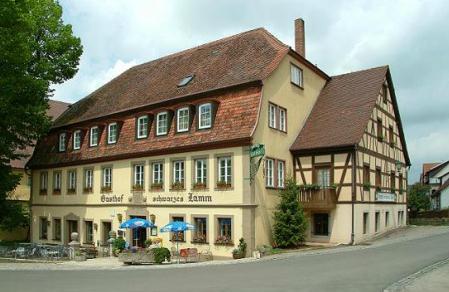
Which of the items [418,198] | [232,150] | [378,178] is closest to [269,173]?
[232,150]

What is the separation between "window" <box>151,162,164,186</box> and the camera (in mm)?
29891

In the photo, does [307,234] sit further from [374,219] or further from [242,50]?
[242,50]

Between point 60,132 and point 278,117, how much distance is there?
17533 mm

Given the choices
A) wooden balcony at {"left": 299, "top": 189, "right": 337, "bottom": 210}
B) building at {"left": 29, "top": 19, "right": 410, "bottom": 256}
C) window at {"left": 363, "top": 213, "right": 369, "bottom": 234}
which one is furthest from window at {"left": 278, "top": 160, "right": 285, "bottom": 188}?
window at {"left": 363, "top": 213, "right": 369, "bottom": 234}

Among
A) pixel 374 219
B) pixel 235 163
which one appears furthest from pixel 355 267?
pixel 374 219

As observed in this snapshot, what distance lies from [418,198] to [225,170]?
44.3 metres

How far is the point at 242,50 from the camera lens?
31094 millimetres

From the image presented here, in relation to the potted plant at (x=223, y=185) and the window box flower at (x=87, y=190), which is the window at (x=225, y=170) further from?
the window box flower at (x=87, y=190)

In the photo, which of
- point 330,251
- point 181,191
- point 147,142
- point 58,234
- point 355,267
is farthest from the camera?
point 58,234

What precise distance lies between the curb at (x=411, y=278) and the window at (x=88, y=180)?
2266cm

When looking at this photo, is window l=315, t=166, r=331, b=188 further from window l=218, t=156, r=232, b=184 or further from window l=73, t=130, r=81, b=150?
window l=73, t=130, r=81, b=150

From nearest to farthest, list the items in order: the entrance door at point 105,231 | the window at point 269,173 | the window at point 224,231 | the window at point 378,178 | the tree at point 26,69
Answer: the window at point 224,231
the window at point 269,173
the tree at point 26,69
the window at point 378,178
the entrance door at point 105,231

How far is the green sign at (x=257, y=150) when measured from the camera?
24.6 metres

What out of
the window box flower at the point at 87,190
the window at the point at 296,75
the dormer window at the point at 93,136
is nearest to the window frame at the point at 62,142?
the dormer window at the point at 93,136
